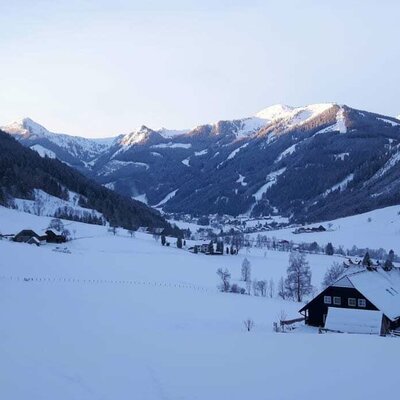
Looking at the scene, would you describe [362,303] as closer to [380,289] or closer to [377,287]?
[377,287]

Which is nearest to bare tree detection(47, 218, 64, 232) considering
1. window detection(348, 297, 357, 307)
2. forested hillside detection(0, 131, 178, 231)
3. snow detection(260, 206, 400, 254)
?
forested hillside detection(0, 131, 178, 231)

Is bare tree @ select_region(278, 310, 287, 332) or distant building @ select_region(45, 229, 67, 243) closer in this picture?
bare tree @ select_region(278, 310, 287, 332)

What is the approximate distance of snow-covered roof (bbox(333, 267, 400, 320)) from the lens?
4312cm

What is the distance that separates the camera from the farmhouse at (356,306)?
4056 cm

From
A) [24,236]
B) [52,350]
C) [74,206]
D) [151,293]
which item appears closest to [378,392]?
[52,350]

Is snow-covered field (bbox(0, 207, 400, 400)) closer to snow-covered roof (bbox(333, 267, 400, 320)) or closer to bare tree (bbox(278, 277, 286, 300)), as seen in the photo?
snow-covered roof (bbox(333, 267, 400, 320))

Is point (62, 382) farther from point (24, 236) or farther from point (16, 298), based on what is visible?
point (24, 236)

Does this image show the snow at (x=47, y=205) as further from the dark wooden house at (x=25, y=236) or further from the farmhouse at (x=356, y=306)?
the farmhouse at (x=356, y=306)

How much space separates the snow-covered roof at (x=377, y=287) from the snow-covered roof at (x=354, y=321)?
147 centimetres

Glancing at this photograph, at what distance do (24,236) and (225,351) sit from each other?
83172 millimetres

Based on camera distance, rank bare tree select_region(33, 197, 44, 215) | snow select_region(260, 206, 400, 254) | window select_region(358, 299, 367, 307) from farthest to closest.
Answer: snow select_region(260, 206, 400, 254)
bare tree select_region(33, 197, 44, 215)
window select_region(358, 299, 367, 307)

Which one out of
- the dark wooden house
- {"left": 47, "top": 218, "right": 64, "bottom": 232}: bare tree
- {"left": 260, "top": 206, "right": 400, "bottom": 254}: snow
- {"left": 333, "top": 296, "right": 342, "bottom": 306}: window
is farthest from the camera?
{"left": 260, "top": 206, "right": 400, "bottom": 254}: snow

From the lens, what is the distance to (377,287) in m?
46.2

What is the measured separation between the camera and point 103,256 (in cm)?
8362
